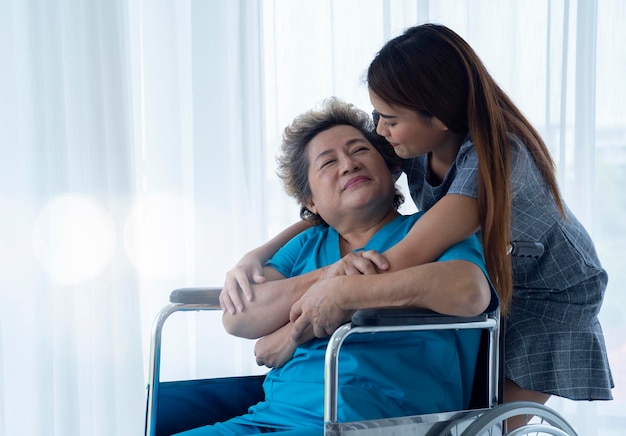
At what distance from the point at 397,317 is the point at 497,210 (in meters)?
0.33

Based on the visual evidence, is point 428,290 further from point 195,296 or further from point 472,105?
point 195,296

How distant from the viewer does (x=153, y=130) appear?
2.54 m

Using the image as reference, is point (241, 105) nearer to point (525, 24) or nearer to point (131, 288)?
point (131, 288)

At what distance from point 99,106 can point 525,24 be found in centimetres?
156

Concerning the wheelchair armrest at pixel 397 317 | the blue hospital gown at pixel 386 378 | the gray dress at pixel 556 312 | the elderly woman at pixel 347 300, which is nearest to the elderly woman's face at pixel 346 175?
the elderly woman at pixel 347 300

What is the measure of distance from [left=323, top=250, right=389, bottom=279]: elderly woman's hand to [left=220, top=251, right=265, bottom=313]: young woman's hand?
0.20m

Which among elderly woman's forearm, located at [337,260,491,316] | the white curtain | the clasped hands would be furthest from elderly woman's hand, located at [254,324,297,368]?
the white curtain

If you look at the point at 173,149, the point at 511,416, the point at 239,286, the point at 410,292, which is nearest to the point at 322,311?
the point at 410,292

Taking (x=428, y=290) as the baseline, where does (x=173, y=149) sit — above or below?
above

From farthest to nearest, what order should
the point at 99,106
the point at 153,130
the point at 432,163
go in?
the point at 153,130 → the point at 99,106 → the point at 432,163

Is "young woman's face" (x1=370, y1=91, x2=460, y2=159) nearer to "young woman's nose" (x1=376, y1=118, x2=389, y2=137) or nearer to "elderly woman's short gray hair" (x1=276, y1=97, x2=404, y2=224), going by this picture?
"young woman's nose" (x1=376, y1=118, x2=389, y2=137)

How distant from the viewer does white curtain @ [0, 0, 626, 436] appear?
227 centimetres

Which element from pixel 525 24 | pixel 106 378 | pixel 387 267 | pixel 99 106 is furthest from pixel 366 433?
pixel 525 24

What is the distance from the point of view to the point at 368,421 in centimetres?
123
